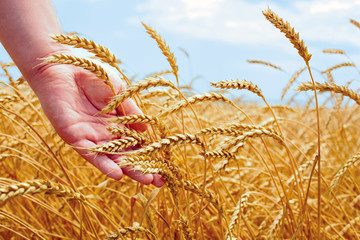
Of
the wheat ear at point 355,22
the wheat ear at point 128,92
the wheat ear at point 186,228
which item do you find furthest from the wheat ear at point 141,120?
the wheat ear at point 355,22

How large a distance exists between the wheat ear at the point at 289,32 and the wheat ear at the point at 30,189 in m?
0.70

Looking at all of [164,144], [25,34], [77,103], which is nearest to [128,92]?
[164,144]

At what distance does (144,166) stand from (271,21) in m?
0.53

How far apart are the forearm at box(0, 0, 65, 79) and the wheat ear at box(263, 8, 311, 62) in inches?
38.0

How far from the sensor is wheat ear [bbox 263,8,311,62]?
1074mm

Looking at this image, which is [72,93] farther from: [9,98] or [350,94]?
[350,94]

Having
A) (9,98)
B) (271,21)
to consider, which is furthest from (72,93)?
(271,21)

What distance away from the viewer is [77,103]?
5.06 ft

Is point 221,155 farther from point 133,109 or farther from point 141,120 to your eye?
point 133,109

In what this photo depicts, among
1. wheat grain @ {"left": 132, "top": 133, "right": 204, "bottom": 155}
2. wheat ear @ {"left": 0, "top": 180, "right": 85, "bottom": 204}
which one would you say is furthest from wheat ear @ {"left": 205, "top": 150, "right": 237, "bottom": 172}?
wheat ear @ {"left": 0, "top": 180, "right": 85, "bottom": 204}

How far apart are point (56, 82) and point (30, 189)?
83 cm

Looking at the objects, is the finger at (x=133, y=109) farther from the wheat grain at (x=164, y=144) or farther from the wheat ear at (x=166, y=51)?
the wheat grain at (x=164, y=144)

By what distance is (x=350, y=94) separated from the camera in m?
1.20

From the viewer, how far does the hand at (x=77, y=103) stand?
4.68 feet
